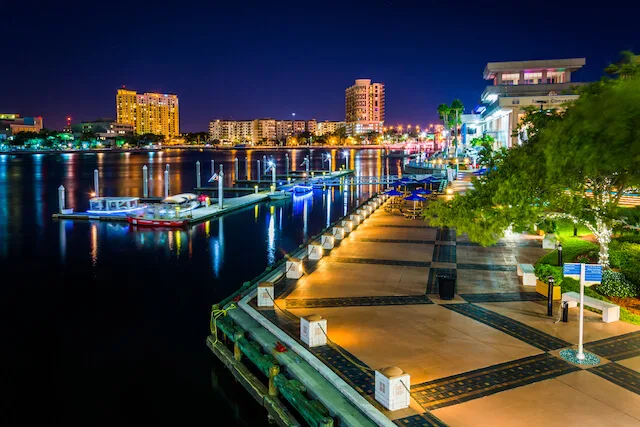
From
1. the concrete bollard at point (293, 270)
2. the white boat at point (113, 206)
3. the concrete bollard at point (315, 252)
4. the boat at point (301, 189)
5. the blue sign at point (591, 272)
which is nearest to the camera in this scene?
the blue sign at point (591, 272)

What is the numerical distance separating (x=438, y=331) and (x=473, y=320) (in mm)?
1471

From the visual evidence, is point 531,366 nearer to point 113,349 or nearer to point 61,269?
point 113,349

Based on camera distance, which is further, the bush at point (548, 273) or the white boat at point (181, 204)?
the white boat at point (181, 204)

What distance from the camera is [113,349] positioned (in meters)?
18.6

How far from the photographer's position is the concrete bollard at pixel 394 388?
33.9ft

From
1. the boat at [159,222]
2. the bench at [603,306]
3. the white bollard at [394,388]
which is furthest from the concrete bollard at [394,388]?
the boat at [159,222]

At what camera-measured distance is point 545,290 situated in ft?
58.0

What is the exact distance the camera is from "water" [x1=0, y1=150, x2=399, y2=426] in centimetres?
1493

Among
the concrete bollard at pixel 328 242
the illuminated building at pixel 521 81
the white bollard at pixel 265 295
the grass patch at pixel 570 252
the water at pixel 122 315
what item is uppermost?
the illuminated building at pixel 521 81

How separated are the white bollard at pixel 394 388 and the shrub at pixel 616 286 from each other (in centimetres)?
953

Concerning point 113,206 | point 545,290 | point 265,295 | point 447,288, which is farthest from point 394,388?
point 113,206

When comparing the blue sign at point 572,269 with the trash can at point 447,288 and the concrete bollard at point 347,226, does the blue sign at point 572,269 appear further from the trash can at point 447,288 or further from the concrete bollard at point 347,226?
the concrete bollard at point 347,226

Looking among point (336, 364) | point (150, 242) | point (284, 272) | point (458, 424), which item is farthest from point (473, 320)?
point (150, 242)

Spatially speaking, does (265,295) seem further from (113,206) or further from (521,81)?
(521,81)
